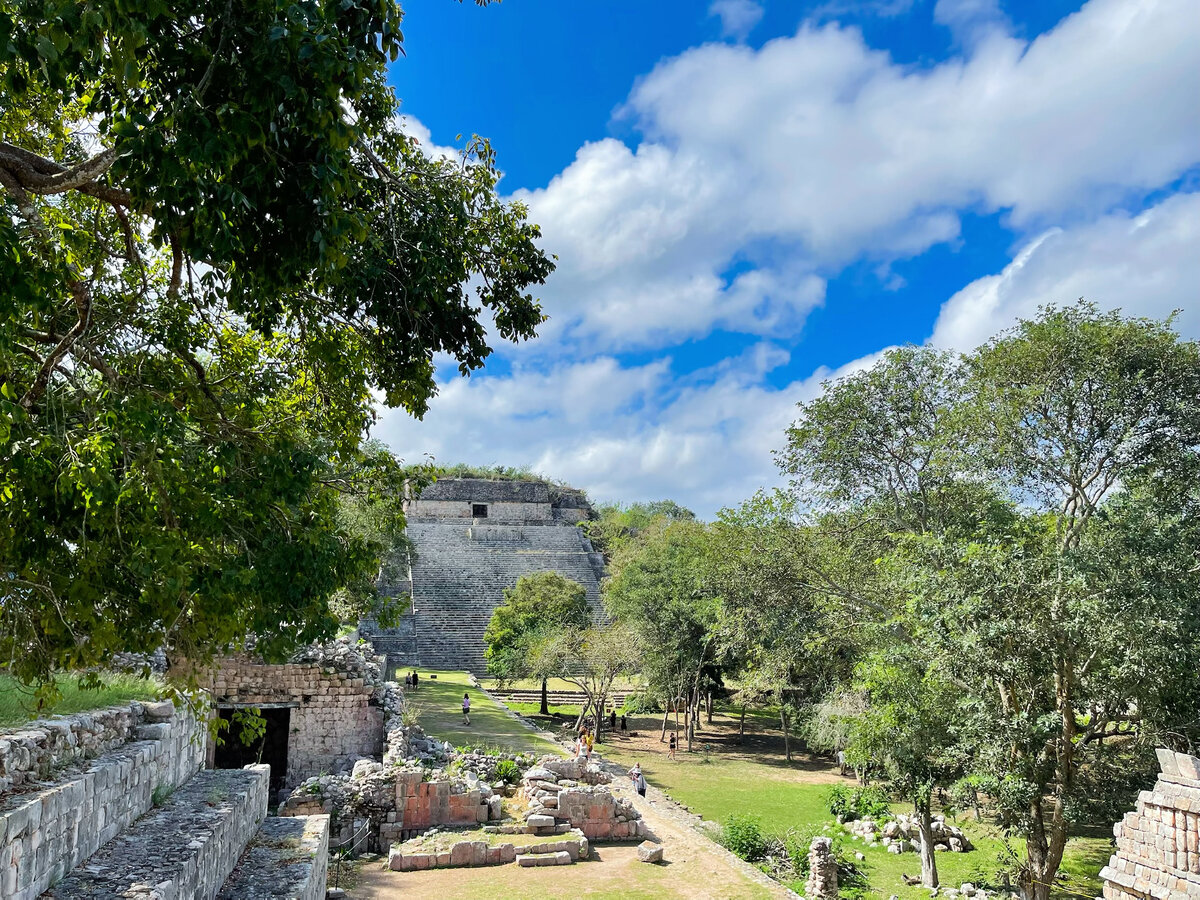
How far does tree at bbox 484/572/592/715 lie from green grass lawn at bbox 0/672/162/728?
679 inches

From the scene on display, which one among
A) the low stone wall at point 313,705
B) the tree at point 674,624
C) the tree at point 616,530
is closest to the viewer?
the low stone wall at point 313,705

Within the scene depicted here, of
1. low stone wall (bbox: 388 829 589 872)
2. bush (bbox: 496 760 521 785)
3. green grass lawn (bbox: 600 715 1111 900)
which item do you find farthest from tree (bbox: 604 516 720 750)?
low stone wall (bbox: 388 829 589 872)

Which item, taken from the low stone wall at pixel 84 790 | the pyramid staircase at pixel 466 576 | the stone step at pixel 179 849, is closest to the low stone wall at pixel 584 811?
the stone step at pixel 179 849

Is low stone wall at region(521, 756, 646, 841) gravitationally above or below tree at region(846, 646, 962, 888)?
below

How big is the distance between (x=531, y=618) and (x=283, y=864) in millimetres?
21456

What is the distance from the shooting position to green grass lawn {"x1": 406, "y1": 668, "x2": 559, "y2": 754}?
16.5m

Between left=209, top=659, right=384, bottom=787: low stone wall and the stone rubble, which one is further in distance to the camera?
left=209, top=659, right=384, bottom=787: low stone wall

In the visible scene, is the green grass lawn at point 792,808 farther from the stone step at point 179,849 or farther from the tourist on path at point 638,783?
the stone step at point 179,849

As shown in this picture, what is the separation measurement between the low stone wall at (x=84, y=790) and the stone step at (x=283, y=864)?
86cm

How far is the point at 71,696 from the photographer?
18.7 feet

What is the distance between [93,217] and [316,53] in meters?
3.33

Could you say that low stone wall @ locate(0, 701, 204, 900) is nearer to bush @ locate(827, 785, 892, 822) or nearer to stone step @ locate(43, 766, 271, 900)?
stone step @ locate(43, 766, 271, 900)

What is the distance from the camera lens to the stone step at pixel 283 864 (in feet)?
17.4

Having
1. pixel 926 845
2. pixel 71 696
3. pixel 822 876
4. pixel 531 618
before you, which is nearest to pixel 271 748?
pixel 71 696
